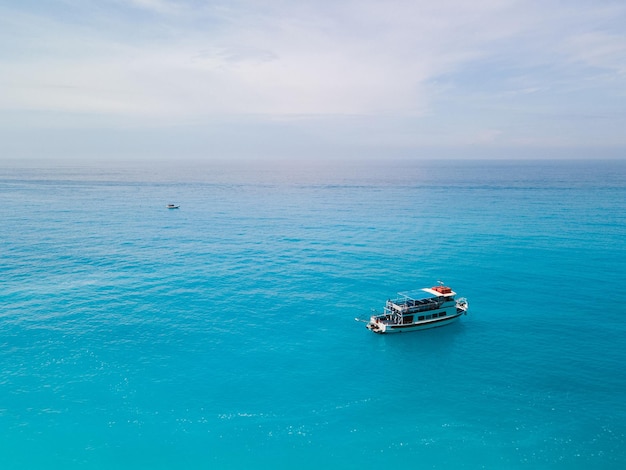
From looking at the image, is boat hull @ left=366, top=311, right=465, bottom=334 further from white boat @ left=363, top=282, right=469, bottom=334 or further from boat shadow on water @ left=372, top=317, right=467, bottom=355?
boat shadow on water @ left=372, top=317, right=467, bottom=355

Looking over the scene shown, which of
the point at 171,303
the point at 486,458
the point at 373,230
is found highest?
the point at 373,230

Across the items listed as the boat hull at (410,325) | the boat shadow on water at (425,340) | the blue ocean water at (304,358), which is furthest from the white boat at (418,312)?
the blue ocean water at (304,358)

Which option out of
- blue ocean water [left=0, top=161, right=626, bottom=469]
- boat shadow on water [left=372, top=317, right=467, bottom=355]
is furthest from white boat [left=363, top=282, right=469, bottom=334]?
blue ocean water [left=0, top=161, right=626, bottom=469]

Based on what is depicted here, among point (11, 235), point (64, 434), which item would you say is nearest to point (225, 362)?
point (64, 434)

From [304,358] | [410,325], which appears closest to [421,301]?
[410,325]

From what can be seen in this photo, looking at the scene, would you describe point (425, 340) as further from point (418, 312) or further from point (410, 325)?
point (418, 312)

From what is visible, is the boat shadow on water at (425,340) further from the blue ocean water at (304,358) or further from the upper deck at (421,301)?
the upper deck at (421,301)

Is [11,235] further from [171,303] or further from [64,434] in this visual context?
[64,434]
